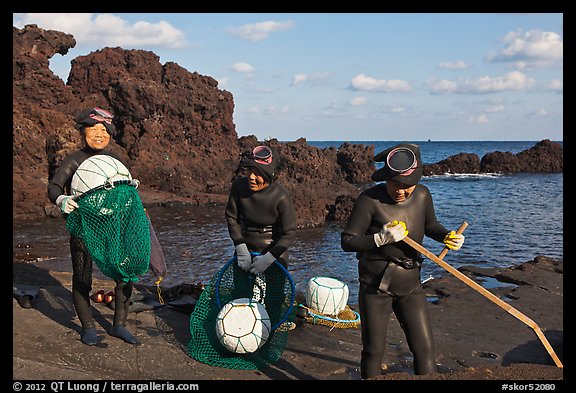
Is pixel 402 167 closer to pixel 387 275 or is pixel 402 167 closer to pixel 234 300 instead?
pixel 387 275

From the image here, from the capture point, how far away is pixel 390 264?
4379 millimetres

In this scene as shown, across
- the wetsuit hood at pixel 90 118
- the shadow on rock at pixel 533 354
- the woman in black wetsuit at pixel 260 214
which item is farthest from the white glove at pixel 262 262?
the shadow on rock at pixel 533 354

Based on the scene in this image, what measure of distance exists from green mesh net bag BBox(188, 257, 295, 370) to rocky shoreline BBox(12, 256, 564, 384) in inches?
5.1

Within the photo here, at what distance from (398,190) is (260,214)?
1.96m

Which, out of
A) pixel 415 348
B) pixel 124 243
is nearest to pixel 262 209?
pixel 124 243

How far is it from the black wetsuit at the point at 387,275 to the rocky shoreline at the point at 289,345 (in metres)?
0.31

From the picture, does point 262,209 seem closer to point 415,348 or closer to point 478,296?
point 415,348

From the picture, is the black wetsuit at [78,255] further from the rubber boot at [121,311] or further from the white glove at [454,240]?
the white glove at [454,240]

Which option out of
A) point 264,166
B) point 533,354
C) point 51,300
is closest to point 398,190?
point 264,166

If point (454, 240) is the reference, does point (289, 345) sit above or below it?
below

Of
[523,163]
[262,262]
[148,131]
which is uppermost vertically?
[148,131]

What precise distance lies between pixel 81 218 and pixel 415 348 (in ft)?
11.3

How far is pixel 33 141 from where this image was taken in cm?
2148

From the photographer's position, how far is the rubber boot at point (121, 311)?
19.2ft
